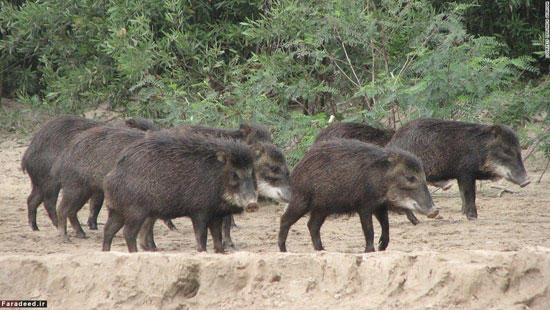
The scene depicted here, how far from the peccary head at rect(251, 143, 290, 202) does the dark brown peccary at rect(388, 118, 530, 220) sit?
1550 millimetres

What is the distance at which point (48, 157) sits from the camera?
7676 mm

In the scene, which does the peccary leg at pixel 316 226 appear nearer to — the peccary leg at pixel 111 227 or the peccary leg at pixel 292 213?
the peccary leg at pixel 292 213

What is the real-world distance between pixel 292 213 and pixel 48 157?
8.52ft

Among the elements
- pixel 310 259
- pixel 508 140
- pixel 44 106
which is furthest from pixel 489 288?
pixel 44 106

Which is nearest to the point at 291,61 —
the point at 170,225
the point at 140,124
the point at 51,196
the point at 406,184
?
the point at 140,124

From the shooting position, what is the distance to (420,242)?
6.95m

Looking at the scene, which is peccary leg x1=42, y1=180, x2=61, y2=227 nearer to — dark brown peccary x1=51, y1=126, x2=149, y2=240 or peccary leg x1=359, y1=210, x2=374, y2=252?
dark brown peccary x1=51, y1=126, x2=149, y2=240

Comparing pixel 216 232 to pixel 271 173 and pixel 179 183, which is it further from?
pixel 271 173

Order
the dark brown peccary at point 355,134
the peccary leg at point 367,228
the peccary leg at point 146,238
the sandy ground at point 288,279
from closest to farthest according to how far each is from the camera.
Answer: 1. the sandy ground at point 288,279
2. the peccary leg at point 367,228
3. the peccary leg at point 146,238
4. the dark brown peccary at point 355,134

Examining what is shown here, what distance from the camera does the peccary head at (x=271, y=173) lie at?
7102 mm

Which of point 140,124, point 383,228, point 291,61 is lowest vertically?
point 383,228

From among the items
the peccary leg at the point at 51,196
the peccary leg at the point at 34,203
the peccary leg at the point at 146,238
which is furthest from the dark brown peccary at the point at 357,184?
the peccary leg at the point at 34,203

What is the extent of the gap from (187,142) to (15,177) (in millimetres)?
5172

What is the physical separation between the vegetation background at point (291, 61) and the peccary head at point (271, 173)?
1860 mm
